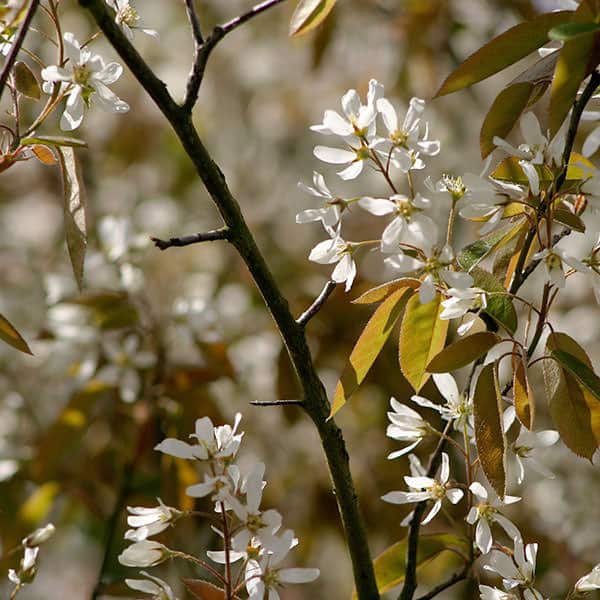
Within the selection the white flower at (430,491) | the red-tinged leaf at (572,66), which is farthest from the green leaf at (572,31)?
the white flower at (430,491)

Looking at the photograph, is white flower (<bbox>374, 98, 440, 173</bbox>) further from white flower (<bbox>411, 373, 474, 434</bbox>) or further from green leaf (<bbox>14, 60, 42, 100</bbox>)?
green leaf (<bbox>14, 60, 42, 100</bbox>)

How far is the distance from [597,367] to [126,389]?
120 cm

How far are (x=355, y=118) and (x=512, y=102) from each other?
0.13m

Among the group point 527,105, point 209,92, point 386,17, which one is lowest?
point 527,105

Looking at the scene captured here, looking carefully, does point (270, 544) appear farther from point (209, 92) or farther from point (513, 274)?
point (209, 92)

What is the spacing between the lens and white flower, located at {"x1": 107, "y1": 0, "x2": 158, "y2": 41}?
2.52 feet

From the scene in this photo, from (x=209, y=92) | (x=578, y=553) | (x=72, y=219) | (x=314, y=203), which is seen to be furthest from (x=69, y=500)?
(x=209, y=92)

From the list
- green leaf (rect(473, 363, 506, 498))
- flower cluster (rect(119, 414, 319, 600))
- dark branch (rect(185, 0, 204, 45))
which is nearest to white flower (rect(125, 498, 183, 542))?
flower cluster (rect(119, 414, 319, 600))

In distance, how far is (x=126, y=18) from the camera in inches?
30.7

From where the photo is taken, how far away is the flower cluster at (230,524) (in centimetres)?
69

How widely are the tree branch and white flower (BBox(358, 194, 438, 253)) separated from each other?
0.10 metres

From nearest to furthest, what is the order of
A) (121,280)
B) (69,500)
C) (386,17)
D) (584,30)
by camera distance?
(584,30) < (121,280) < (69,500) < (386,17)

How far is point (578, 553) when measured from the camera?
175 centimetres

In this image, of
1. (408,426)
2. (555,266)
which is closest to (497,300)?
(555,266)
